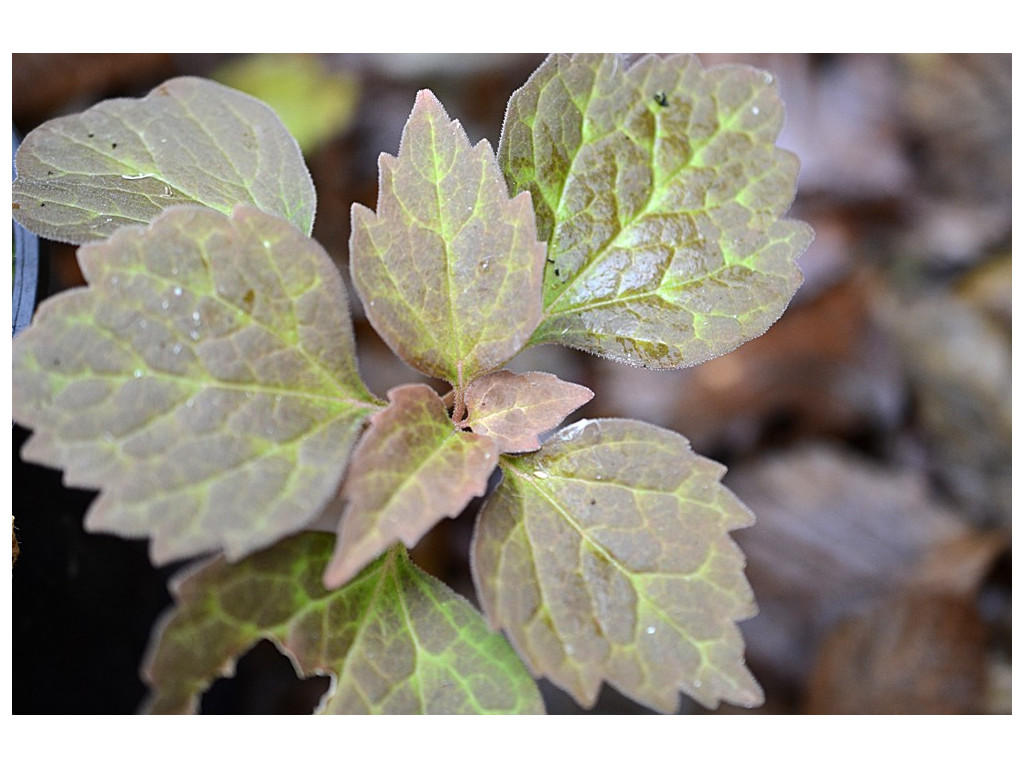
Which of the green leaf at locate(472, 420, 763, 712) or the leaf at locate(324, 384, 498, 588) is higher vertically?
the leaf at locate(324, 384, 498, 588)

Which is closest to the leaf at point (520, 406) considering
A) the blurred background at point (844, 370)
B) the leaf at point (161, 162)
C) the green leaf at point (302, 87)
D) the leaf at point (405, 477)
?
the leaf at point (405, 477)

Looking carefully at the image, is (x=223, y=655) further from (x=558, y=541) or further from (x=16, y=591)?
(x=16, y=591)

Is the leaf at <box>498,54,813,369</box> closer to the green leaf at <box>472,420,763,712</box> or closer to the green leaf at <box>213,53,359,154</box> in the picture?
the green leaf at <box>472,420,763,712</box>

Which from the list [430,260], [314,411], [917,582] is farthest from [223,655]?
[917,582]

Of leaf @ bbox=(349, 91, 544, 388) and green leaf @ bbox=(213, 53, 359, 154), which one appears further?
green leaf @ bbox=(213, 53, 359, 154)

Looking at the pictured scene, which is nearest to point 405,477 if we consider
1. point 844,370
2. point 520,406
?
point 520,406

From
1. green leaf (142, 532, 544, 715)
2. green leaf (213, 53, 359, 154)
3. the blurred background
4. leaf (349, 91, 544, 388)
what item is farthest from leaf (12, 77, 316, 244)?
green leaf (213, 53, 359, 154)

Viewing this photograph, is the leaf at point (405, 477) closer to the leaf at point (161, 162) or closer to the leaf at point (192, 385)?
the leaf at point (192, 385)
